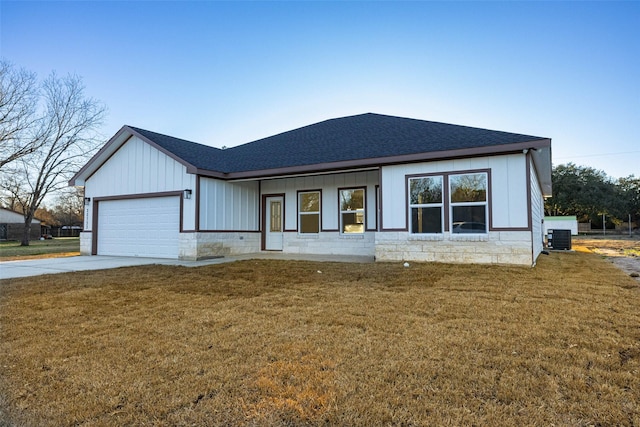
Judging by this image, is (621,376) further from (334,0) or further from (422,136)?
(334,0)

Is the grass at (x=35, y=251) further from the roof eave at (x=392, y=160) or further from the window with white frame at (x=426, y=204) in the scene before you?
the window with white frame at (x=426, y=204)

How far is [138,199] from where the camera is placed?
12.6 meters

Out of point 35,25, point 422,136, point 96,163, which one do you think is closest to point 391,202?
point 422,136

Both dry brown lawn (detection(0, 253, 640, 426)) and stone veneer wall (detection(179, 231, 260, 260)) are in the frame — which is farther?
stone veneer wall (detection(179, 231, 260, 260))

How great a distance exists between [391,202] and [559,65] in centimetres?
785

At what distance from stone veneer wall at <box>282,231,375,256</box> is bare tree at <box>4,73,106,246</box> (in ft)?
75.1

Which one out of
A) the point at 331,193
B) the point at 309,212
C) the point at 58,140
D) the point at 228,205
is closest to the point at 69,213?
Answer: the point at 58,140

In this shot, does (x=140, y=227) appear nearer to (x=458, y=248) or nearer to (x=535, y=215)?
(x=458, y=248)

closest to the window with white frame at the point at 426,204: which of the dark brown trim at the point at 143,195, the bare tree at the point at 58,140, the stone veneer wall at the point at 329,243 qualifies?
the stone veneer wall at the point at 329,243

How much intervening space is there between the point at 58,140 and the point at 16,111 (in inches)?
150

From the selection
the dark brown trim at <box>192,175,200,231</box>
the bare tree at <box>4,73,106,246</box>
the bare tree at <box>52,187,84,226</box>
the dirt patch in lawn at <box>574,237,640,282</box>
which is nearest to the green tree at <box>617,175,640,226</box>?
the dirt patch in lawn at <box>574,237,640,282</box>

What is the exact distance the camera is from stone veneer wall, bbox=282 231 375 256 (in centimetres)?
1170

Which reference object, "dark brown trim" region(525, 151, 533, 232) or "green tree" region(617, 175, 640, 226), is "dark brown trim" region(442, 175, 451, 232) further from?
"green tree" region(617, 175, 640, 226)

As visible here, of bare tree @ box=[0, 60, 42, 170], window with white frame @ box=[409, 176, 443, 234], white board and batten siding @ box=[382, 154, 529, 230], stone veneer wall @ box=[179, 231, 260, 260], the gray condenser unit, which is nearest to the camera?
white board and batten siding @ box=[382, 154, 529, 230]
